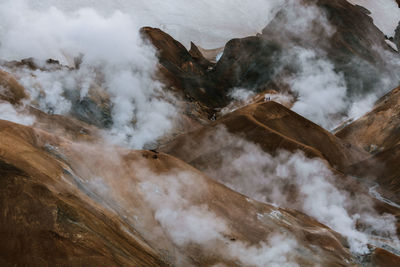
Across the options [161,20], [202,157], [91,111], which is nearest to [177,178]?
[202,157]

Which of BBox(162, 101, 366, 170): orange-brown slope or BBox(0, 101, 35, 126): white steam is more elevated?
BBox(162, 101, 366, 170): orange-brown slope

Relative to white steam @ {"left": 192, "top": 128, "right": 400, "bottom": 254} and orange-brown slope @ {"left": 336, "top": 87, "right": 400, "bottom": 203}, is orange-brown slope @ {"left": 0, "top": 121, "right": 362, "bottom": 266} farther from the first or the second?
orange-brown slope @ {"left": 336, "top": 87, "right": 400, "bottom": 203}

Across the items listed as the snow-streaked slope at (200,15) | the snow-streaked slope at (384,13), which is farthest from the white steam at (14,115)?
the snow-streaked slope at (384,13)

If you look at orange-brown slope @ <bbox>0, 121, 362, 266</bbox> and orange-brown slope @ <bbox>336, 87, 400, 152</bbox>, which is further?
orange-brown slope @ <bbox>336, 87, 400, 152</bbox>

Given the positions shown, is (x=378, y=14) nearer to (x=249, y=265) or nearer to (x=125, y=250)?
(x=249, y=265)

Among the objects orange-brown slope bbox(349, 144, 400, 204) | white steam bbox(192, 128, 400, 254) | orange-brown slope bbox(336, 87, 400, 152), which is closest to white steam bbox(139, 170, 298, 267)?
white steam bbox(192, 128, 400, 254)

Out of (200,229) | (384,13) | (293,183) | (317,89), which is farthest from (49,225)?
(384,13)

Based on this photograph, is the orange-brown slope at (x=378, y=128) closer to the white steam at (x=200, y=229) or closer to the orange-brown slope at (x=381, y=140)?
the orange-brown slope at (x=381, y=140)
